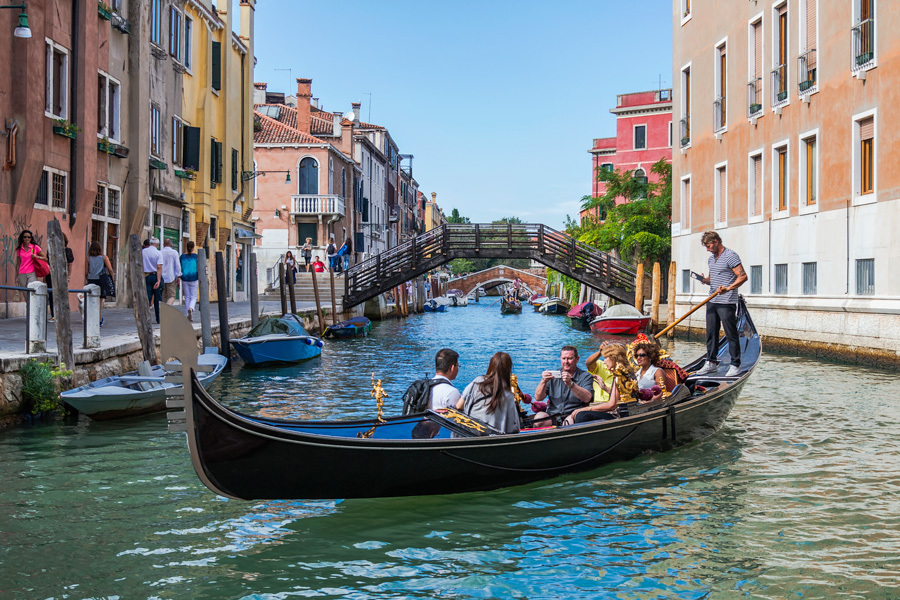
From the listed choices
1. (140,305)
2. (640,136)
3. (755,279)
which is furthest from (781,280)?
(640,136)

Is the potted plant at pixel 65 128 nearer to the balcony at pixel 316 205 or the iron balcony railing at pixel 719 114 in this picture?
the iron balcony railing at pixel 719 114

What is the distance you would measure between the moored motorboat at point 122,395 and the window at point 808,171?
10.4 meters

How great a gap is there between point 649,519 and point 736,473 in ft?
4.86

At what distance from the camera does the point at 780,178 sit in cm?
1652

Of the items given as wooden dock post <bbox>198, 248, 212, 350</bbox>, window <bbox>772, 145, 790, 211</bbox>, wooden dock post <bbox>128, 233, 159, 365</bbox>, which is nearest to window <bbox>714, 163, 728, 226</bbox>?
window <bbox>772, 145, 790, 211</bbox>

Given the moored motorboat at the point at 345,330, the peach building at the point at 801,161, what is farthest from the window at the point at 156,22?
the peach building at the point at 801,161

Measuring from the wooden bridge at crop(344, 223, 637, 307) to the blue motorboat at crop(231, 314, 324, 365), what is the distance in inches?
358

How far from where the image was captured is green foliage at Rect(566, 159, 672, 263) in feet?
94.0

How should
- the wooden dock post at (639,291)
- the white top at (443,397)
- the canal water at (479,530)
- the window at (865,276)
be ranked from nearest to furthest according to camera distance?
the canal water at (479,530), the white top at (443,397), the window at (865,276), the wooden dock post at (639,291)

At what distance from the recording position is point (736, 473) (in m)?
6.59

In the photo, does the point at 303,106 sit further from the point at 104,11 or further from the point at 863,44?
the point at 863,44

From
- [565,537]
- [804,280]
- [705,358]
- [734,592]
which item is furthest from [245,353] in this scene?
[734,592]

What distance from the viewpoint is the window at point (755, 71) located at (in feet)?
56.5

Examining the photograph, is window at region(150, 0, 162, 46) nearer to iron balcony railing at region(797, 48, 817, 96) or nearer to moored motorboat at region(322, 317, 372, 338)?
moored motorboat at region(322, 317, 372, 338)
